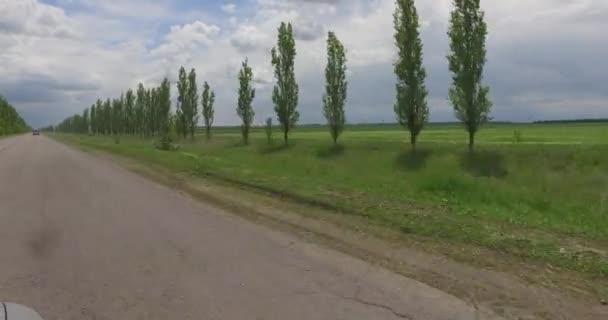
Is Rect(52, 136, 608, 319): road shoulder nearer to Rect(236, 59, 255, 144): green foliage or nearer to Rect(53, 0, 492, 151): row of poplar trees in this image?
Rect(53, 0, 492, 151): row of poplar trees

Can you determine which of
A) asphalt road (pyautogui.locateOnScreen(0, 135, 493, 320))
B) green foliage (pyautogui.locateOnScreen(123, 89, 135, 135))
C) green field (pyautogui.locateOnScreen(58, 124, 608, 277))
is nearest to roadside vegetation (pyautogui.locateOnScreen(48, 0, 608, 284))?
green field (pyautogui.locateOnScreen(58, 124, 608, 277))

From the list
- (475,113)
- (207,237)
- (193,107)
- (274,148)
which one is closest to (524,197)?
(207,237)

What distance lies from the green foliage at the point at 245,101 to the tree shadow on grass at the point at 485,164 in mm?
26397

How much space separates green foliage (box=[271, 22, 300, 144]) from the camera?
44.3 meters

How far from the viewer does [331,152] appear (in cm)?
3522

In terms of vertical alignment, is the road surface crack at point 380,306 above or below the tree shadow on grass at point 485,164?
above

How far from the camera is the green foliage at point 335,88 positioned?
40688 millimetres

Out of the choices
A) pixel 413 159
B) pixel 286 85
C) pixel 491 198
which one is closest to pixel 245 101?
pixel 286 85

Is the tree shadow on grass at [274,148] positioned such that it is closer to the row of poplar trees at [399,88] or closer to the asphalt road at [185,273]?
the row of poplar trees at [399,88]

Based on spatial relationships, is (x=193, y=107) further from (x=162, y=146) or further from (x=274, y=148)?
(x=274, y=148)

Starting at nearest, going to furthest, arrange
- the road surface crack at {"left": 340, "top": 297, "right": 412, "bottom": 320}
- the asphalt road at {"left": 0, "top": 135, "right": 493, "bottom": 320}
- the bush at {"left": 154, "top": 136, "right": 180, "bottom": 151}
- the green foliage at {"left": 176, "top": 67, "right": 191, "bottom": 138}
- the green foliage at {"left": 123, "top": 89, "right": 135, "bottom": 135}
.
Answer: the road surface crack at {"left": 340, "top": 297, "right": 412, "bottom": 320}, the asphalt road at {"left": 0, "top": 135, "right": 493, "bottom": 320}, the bush at {"left": 154, "top": 136, "right": 180, "bottom": 151}, the green foliage at {"left": 176, "top": 67, "right": 191, "bottom": 138}, the green foliage at {"left": 123, "top": 89, "right": 135, "bottom": 135}

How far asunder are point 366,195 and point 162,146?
34623mm

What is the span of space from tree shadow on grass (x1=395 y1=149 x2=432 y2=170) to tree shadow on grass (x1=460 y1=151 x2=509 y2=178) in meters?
1.98

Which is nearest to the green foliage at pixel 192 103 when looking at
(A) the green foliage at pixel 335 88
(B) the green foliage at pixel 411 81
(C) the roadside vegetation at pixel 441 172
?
(C) the roadside vegetation at pixel 441 172
